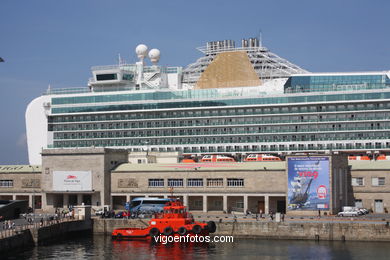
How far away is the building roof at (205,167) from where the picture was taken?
351 feet

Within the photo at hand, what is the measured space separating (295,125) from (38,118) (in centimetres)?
5441

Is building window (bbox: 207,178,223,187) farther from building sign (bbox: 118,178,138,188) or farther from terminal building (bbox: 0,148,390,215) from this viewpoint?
building sign (bbox: 118,178,138,188)

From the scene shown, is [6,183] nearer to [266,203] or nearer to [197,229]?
[266,203]

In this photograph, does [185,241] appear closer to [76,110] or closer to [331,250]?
[331,250]

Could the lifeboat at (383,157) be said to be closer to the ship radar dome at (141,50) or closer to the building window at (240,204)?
the building window at (240,204)

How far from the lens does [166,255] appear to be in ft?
257

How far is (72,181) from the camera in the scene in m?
115

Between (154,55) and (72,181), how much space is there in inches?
1891

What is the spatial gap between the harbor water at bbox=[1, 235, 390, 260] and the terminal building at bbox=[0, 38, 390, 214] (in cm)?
1752

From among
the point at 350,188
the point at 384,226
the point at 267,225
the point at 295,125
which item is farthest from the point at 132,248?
the point at 295,125

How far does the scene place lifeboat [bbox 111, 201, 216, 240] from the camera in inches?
3404

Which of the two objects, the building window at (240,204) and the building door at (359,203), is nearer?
the building door at (359,203)

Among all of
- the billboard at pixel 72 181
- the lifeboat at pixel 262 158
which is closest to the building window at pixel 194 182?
the lifeboat at pixel 262 158

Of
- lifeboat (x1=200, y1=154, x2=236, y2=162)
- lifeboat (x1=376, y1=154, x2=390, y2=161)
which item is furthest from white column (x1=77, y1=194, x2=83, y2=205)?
lifeboat (x1=376, y1=154, x2=390, y2=161)
